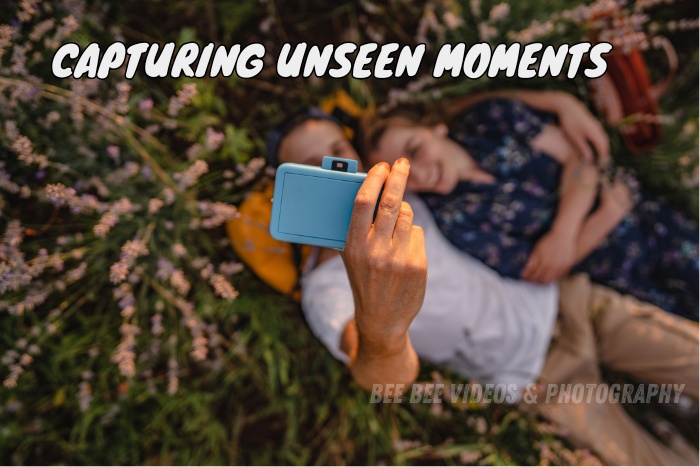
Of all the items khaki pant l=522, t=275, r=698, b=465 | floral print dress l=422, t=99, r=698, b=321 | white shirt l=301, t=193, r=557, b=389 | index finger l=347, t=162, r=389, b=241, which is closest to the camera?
index finger l=347, t=162, r=389, b=241

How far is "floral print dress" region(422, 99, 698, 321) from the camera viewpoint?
6.89 feet

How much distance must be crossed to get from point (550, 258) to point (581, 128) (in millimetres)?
679

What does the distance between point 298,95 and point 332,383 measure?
1.50 meters

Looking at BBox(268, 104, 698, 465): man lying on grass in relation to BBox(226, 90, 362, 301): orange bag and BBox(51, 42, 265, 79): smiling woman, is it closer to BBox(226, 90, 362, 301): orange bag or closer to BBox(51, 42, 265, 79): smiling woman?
BBox(226, 90, 362, 301): orange bag

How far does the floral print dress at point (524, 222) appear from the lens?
82.7 inches

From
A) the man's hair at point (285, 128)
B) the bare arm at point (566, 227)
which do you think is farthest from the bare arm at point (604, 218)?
the man's hair at point (285, 128)

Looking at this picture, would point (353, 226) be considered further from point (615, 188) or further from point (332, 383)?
point (615, 188)

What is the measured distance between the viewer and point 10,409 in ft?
6.22

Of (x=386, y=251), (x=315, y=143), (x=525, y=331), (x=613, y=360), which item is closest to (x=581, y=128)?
(x=525, y=331)

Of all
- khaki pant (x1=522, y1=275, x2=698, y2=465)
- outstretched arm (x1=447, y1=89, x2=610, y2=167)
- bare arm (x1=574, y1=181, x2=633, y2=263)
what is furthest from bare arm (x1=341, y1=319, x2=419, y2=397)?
outstretched arm (x1=447, y1=89, x2=610, y2=167)

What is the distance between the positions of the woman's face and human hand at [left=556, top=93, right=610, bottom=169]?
2.36ft

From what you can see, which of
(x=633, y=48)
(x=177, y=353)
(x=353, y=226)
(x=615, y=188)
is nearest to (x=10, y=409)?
(x=177, y=353)

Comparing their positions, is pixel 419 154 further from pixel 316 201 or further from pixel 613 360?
pixel 613 360

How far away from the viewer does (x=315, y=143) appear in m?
1.73
